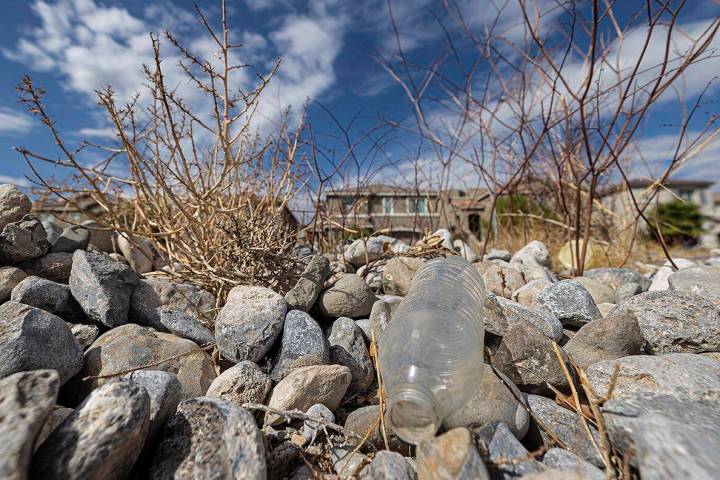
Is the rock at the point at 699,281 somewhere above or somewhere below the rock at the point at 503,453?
above

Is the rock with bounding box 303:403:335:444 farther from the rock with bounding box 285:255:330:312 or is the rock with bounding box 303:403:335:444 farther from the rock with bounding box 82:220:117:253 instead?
the rock with bounding box 82:220:117:253

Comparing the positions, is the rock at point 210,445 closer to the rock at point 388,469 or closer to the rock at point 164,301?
the rock at point 388,469

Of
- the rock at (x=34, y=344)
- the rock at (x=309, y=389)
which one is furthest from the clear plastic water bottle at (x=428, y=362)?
the rock at (x=34, y=344)

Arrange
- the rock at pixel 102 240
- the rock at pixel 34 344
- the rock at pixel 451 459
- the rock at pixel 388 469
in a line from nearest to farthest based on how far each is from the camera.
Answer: the rock at pixel 451 459
the rock at pixel 388 469
the rock at pixel 34 344
the rock at pixel 102 240

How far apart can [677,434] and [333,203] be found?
3553mm

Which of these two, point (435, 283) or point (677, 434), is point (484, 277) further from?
point (677, 434)

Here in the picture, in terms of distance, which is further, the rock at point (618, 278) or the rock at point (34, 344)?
the rock at point (618, 278)

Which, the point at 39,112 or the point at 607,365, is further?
the point at 39,112

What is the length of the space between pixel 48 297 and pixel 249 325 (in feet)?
3.46

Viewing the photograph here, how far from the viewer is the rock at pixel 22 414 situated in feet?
2.66

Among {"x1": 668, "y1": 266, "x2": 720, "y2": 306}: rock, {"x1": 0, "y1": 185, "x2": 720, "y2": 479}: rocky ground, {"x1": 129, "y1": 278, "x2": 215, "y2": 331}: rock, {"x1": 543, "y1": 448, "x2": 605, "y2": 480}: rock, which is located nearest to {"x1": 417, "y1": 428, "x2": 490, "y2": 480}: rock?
{"x1": 0, "y1": 185, "x2": 720, "y2": 479}: rocky ground

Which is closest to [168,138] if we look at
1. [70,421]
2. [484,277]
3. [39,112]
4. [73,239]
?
[39,112]

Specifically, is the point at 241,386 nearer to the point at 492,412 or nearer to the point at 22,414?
the point at 22,414

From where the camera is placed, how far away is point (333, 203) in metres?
4.23
